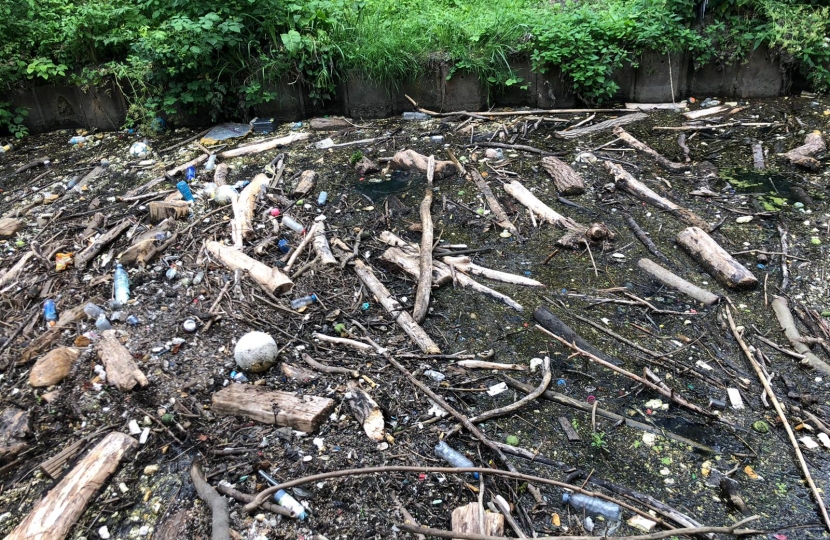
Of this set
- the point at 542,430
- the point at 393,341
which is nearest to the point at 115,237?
the point at 393,341

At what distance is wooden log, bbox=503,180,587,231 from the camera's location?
15.9 ft

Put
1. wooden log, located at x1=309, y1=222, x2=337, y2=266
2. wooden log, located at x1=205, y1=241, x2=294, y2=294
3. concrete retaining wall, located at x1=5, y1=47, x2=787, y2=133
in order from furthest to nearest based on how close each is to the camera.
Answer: concrete retaining wall, located at x1=5, y1=47, x2=787, y2=133, wooden log, located at x1=309, y1=222, x2=337, y2=266, wooden log, located at x1=205, y1=241, x2=294, y2=294

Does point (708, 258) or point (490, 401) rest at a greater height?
point (708, 258)

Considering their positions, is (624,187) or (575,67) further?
(575,67)

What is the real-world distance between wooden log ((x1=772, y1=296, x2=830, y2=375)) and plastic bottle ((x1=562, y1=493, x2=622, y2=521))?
169 cm

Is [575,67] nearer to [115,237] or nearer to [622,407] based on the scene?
[622,407]

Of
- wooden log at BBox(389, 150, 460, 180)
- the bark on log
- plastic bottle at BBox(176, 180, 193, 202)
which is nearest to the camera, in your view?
the bark on log

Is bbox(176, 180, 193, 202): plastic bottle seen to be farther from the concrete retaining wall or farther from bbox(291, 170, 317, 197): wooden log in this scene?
the concrete retaining wall

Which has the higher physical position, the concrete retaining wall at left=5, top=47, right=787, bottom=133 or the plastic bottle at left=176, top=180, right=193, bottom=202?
the concrete retaining wall at left=5, top=47, right=787, bottom=133

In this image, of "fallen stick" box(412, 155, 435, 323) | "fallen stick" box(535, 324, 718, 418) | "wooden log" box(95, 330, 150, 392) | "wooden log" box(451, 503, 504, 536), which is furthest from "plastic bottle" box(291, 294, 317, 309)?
"wooden log" box(451, 503, 504, 536)

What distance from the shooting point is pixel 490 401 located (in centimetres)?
329

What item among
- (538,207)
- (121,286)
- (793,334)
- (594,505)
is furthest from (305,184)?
(793,334)

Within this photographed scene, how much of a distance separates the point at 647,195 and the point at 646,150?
3.40 feet

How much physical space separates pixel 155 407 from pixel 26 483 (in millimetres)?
697
